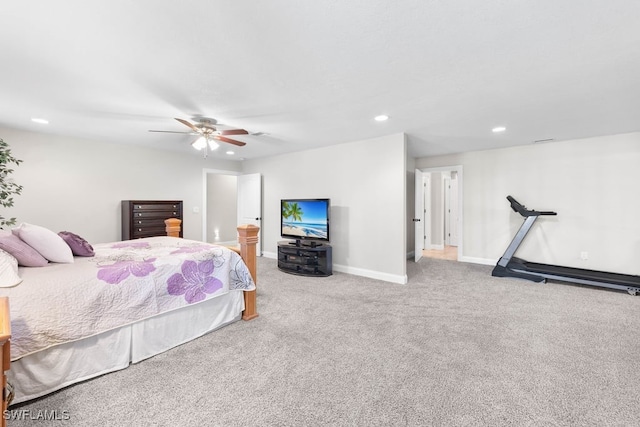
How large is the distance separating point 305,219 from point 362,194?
110 cm

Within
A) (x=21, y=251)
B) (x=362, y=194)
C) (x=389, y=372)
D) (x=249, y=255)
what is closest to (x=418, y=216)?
(x=362, y=194)

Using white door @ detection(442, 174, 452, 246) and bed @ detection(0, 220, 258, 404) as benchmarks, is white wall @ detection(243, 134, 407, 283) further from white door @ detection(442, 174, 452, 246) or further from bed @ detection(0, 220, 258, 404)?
white door @ detection(442, 174, 452, 246)

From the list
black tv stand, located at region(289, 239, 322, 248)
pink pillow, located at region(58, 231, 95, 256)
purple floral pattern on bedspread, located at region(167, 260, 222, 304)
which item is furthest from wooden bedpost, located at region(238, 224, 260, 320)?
black tv stand, located at region(289, 239, 322, 248)

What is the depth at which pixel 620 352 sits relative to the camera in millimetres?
2182

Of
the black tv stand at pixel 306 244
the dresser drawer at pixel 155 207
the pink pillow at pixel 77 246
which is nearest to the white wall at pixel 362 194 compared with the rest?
the black tv stand at pixel 306 244

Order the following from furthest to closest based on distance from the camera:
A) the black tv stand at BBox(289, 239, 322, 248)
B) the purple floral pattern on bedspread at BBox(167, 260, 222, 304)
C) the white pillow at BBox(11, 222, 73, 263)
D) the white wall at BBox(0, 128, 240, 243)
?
the black tv stand at BBox(289, 239, 322, 248) < the white wall at BBox(0, 128, 240, 243) < the purple floral pattern on bedspread at BBox(167, 260, 222, 304) < the white pillow at BBox(11, 222, 73, 263)

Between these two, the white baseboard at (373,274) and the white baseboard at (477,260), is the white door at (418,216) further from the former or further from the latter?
the white baseboard at (373,274)

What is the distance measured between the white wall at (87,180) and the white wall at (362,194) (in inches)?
93.4

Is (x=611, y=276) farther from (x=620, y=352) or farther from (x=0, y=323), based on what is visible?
(x=0, y=323)

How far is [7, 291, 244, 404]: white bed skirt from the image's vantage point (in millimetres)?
1596

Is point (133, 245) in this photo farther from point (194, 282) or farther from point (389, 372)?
point (389, 372)

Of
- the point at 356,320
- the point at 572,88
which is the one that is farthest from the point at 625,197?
the point at 356,320

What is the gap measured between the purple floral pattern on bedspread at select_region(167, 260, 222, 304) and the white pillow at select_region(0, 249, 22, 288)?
33.1 inches

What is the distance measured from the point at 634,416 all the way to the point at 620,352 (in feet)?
2.98
